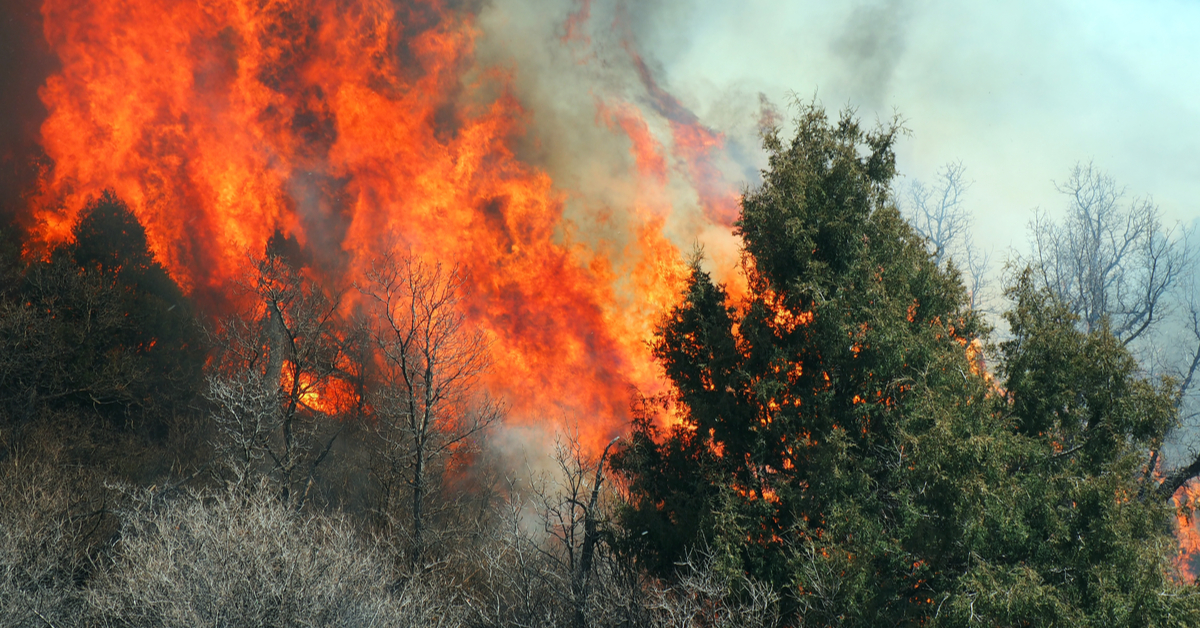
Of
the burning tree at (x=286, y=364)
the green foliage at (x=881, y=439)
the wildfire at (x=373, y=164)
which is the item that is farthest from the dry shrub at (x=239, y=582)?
the wildfire at (x=373, y=164)

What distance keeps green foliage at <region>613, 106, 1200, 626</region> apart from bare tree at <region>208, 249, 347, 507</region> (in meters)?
10.7

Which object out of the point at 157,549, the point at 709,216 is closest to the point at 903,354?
the point at 157,549

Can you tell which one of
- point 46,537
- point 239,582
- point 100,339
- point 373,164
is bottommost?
point 239,582

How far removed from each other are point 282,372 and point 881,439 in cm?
2420

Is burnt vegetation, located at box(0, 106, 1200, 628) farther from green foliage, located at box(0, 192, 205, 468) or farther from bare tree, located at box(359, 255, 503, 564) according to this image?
green foliage, located at box(0, 192, 205, 468)

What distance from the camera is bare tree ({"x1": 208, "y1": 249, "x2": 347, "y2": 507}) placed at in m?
21.1

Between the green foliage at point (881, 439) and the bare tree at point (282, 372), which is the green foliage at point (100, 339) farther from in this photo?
the green foliage at point (881, 439)

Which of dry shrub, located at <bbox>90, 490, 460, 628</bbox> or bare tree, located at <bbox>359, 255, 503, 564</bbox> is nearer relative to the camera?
dry shrub, located at <bbox>90, 490, 460, 628</bbox>

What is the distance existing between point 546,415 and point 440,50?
57.8 ft

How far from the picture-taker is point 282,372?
29750 millimetres

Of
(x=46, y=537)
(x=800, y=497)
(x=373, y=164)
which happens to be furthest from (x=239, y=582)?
(x=373, y=164)

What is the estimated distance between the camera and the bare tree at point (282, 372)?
21.1 m

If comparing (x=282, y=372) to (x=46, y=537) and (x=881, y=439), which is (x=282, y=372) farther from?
(x=881, y=439)

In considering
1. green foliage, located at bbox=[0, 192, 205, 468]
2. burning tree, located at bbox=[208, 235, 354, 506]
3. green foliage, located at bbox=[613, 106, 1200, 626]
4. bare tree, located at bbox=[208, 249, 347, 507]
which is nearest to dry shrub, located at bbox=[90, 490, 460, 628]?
bare tree, located at bbox=[208, 249, 347, 507]
